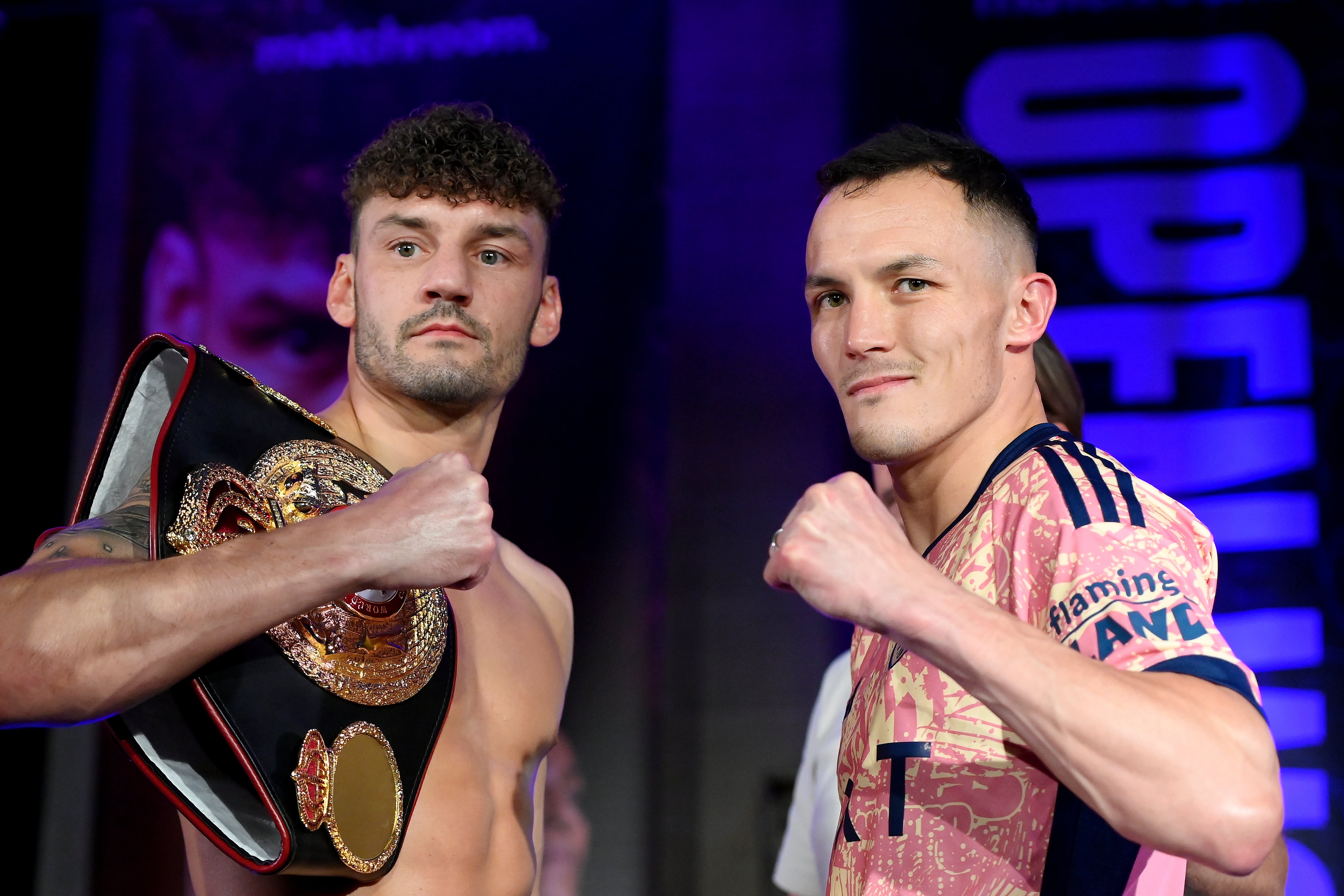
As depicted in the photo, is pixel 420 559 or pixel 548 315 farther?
pixel 548 315

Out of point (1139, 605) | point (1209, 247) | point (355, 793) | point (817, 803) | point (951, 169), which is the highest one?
point (1209, 247)

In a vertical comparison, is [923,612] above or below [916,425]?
below

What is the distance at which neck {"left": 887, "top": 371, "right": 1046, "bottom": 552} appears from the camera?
1.33 meters

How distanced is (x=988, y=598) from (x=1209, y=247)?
203cm

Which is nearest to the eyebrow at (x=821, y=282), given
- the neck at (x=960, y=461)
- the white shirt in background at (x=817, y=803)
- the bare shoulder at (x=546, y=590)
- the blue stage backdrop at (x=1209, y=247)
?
the neck at (x=960, y=461)

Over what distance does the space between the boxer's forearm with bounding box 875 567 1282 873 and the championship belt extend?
818 mm

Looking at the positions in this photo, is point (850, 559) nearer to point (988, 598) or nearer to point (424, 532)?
point (988, 598)

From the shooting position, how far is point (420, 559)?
1249 mm

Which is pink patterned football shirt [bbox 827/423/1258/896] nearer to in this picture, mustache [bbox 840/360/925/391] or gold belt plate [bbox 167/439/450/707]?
mustache [bbox 840/360/925/391]

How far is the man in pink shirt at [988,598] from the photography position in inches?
35.3

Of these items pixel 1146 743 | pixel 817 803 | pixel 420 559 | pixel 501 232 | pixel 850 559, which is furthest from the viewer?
pixel 817 803

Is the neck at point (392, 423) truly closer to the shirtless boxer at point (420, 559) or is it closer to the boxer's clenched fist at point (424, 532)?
the shirtless boxer at point (420, 559)

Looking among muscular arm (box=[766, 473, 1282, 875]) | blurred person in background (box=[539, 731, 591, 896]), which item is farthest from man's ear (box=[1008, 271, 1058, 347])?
blurred person in background (box=[539, 731, 591, 896])

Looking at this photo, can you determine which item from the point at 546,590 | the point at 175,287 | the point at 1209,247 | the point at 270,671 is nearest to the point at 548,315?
the point at 546,590
